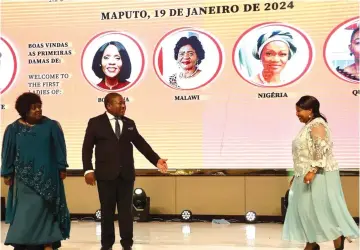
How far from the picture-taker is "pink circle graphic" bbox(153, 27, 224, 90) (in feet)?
20.7

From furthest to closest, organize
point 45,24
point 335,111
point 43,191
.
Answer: point 45,24 < point 335,111 < point 43,191

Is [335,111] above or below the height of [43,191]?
above

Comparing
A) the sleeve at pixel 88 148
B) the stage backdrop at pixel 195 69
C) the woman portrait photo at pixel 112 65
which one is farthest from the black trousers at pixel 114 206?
the woman portrait photo at pixel 112 65

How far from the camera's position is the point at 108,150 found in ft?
14.4

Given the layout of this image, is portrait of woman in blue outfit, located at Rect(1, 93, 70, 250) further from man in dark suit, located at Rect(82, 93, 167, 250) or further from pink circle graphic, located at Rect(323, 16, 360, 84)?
pink circle graphic, located at Rect(323, 16, 360, 84)

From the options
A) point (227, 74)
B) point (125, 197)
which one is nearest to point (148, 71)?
point (227, 74)

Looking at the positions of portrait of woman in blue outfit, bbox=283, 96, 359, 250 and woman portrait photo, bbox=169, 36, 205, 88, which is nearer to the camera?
portrait of woman in blue outfit, bbox=283, 96, 359, 250

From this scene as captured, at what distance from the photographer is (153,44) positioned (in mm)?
6465

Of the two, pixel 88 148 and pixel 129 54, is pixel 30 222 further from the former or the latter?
pixel 129 54

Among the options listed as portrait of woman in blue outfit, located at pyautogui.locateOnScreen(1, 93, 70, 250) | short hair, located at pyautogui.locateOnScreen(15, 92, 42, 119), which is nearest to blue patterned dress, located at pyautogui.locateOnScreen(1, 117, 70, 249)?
portrait of woman in blue outfit, located at pyautogui.locateOnScreen(1, 93, 70, 250)

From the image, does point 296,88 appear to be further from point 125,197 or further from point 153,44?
point 125,197

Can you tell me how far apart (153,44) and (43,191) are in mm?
2897

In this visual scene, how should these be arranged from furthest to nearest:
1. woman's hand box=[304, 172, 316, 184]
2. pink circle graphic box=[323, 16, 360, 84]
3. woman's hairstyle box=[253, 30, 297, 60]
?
woman's hairstyle box=[253, 30, 297, 60]
pink circle graphic box=[323, 16, 360, 84]
woman's hand box=[304, 172, 316, 184]

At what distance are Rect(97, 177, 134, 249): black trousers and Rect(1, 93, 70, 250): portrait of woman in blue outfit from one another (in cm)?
41
